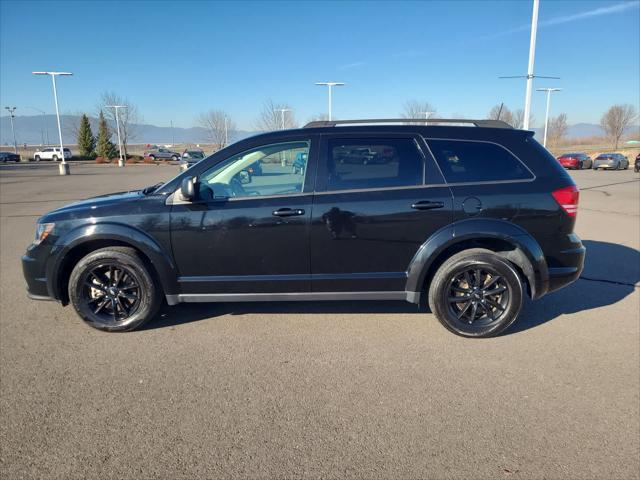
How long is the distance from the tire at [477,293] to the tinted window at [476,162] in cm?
69

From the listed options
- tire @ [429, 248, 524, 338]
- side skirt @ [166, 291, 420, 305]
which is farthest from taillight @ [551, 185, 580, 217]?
side skirt @ [166, 291, 420, 305]

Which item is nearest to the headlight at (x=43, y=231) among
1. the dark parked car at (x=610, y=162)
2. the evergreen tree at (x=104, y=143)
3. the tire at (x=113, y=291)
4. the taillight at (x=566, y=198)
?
the tire at (x=113, y=291)

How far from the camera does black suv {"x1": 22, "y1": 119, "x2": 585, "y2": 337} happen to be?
3820 millimetres

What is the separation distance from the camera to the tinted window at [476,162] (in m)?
3.92

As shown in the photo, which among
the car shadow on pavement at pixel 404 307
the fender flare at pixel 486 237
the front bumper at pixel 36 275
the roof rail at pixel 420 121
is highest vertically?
the roof rail at pixel 420 121

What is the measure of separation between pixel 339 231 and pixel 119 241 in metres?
2.03

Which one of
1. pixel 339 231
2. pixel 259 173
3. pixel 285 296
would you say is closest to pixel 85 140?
pixel 259 173

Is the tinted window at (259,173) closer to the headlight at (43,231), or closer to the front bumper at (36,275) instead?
the headlight at (43,231)

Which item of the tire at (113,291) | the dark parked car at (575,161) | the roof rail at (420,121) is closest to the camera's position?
the tire at (113,291)

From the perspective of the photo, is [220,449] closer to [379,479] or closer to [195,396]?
[195,396]

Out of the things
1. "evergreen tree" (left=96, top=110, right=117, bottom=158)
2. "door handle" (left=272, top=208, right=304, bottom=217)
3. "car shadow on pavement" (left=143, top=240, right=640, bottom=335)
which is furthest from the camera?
"evergreen tree" (left=96, top=110, right=117, bottom=158)

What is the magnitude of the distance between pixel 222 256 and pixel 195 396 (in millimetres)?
1288

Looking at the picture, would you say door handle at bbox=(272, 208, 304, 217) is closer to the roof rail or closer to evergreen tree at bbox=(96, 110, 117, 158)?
the roof rail

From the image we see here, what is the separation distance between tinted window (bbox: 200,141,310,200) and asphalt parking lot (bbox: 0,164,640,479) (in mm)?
1311
